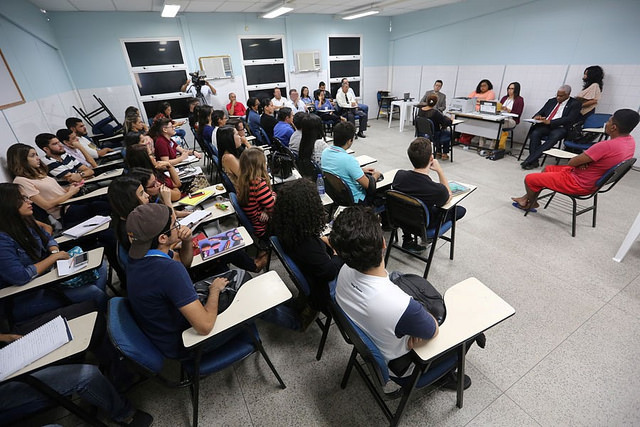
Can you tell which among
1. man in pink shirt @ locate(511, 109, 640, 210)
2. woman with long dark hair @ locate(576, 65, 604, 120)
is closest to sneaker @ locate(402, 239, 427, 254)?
man in pink shirt @ locate(511, 109, 640, 210)

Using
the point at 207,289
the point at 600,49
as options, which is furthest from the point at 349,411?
the point at 600,49

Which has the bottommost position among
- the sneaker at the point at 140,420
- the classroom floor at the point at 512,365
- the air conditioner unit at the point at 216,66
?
the classroom floor at the point at 512,365

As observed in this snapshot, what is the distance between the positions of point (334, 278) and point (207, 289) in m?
0.78

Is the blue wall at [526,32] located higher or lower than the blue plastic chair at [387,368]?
higher

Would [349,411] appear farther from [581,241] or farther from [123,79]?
[123,79]

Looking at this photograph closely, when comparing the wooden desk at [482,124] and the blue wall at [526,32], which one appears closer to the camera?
the blue wall at [526,32]

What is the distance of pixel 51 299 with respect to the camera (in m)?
1.96

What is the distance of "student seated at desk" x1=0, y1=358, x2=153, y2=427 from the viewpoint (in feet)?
4.46

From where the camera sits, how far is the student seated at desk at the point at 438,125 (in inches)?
213

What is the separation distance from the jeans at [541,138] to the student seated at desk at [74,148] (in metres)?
7.39

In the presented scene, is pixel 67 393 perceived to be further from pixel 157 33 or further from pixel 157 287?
pixel 157 33

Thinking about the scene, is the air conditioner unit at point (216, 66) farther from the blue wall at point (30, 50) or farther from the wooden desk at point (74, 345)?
the wooden desk at point (74, 345)

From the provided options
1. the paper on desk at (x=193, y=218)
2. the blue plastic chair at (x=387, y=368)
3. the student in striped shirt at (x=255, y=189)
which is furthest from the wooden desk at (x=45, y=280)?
the blue plastic chair at (x=387, y=368)

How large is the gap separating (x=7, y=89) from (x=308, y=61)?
665 centimetres
